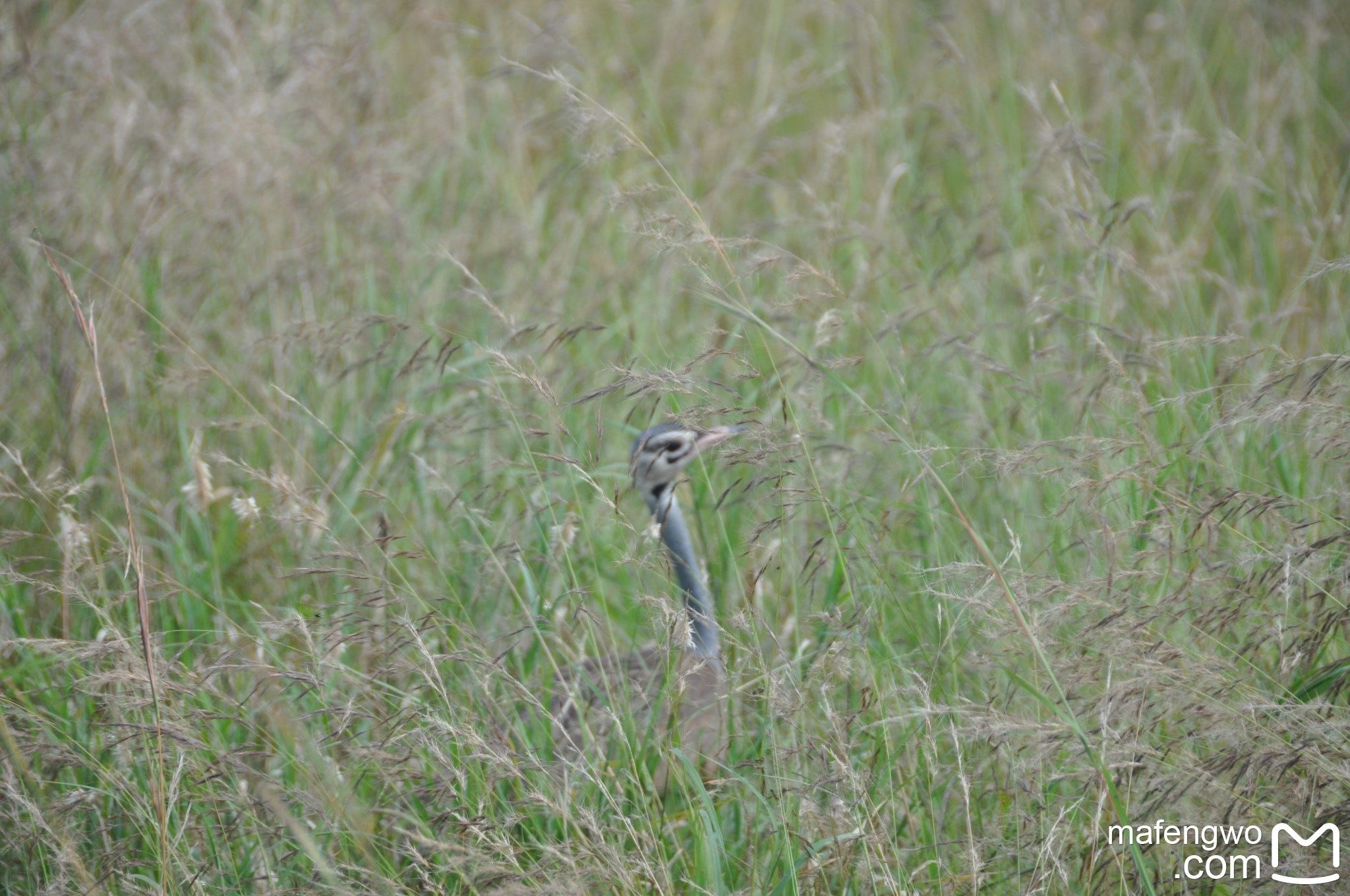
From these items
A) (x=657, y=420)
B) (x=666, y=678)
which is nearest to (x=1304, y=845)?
(x=666, y=678)

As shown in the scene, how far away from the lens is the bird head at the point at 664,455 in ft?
8.57

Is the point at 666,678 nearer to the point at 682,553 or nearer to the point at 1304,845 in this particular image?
the point at 682,553

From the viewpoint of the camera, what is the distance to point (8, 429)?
3.12 m

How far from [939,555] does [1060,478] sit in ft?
0.99

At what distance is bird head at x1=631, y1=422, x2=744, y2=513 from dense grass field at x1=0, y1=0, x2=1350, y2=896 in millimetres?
133

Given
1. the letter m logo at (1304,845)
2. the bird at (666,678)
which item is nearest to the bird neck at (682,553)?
the bird at (666,678)

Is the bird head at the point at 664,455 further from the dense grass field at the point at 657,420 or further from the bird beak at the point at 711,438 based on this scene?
the dense grass field at the point at 657,420

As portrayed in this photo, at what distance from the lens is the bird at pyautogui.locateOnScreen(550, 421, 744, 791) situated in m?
1.95

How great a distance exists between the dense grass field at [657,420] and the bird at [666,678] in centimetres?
8

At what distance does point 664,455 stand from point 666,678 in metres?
0.92

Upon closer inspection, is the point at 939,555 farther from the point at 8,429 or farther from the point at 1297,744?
the point at 8,429

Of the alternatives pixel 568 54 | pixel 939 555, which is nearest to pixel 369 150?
pixel 568 54

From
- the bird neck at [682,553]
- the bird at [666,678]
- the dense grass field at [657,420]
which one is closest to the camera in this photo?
the dense grass field at [657,420]

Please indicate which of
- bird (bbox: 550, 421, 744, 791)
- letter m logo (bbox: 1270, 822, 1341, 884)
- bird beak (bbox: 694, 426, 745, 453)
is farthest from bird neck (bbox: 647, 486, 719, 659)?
letter m logo (bbox: 1270, 822, 1341, 884)
